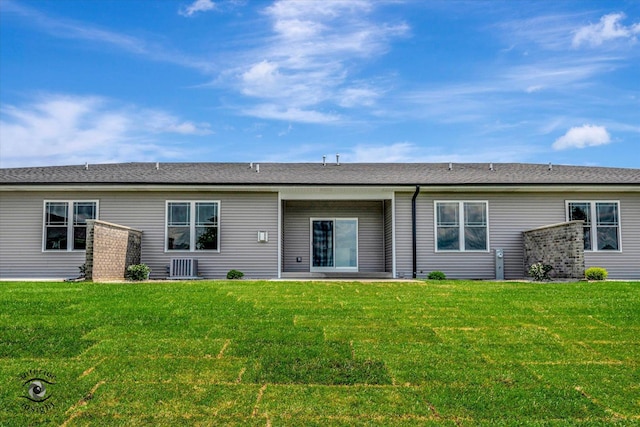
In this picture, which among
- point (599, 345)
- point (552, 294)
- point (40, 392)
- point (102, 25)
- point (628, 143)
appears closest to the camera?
point (40, 392)

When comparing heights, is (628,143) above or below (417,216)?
above

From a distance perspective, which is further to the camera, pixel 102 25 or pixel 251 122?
→ pixel 251 122

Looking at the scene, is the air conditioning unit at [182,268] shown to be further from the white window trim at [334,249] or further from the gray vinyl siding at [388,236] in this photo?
the gray vinyl siding at [388,236]

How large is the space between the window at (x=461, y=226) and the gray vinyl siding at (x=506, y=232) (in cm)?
18

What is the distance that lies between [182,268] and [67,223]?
3.98 metres

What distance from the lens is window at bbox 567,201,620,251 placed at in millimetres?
16938

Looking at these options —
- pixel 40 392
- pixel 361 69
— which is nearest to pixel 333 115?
pixel 361 69

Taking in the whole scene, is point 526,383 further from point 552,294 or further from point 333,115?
point 333,115

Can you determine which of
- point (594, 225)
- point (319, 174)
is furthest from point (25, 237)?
point (594, 225)

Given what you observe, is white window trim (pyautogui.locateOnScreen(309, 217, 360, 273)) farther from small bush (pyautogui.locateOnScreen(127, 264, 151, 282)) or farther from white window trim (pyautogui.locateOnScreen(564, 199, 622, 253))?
white window trim (pyautogui.locateOnScreen(564, 199, 622, 253))

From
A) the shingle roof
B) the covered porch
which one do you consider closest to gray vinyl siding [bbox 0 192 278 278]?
the shingle roof

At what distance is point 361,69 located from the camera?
54.3 feet

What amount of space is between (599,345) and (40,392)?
6.84 meters

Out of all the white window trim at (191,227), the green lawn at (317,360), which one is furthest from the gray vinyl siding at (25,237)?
the green lawn at (317,360)
